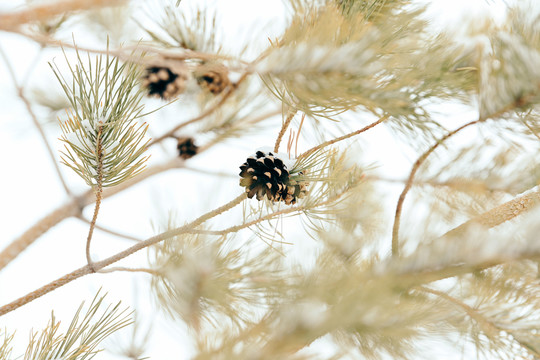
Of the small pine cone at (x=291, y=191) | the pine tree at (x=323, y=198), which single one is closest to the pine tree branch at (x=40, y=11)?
the pine tree at (x=323, y=198)

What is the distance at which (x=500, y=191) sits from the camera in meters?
0.69

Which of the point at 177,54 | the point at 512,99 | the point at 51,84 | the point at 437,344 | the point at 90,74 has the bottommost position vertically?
the point at 437,344

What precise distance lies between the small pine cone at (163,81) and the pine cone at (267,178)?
0.37 meters

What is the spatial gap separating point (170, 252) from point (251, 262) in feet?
0.30

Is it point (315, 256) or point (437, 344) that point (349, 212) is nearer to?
point (315, 256)

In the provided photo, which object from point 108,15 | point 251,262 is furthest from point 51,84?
point 251,262

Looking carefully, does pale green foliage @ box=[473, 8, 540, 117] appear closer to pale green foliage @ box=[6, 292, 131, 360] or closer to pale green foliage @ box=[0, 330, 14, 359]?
pale green foliage @ box=[6, 292, 131, 360]

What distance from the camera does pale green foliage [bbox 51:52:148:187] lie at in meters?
0.35

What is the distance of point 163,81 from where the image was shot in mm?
761

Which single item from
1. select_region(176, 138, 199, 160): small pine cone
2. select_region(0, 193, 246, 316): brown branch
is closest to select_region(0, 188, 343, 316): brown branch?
select_region(0, 193, 246, 316): brown branch

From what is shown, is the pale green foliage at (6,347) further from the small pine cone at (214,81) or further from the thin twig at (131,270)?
the small pine cone at (214,81)

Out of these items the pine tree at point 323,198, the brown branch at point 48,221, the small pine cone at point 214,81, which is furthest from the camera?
the small pine cone at point 214,81

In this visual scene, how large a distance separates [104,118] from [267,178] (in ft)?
0.46

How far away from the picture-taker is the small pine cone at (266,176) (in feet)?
1.39
